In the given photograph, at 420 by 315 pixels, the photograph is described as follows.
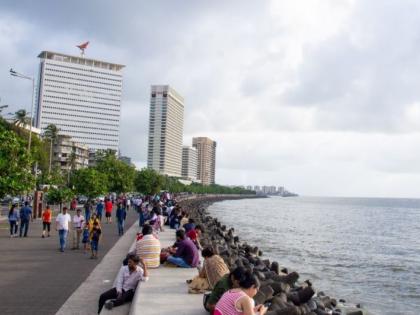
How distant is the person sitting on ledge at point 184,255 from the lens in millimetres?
11914

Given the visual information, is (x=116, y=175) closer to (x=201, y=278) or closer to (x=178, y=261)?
(x=178, y=261)

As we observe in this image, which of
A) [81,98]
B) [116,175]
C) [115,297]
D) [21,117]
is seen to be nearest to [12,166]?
[115,297]

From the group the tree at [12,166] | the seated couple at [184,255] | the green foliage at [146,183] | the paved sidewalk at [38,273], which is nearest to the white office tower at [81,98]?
the green foliage at [146,183]

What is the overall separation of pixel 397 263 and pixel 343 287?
1049cm

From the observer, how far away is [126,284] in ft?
29.3

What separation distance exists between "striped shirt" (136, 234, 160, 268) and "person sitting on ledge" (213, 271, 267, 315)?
561 centimetres

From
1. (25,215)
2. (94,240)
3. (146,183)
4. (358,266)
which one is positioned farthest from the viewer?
(146,183)

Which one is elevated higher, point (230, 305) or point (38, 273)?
point (230, 305)

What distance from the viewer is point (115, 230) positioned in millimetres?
24703

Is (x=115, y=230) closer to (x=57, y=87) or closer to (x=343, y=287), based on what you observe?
(x=343, y=287)

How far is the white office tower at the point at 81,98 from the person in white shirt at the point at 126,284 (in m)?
155

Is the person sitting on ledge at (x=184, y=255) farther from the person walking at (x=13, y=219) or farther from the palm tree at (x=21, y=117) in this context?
the palm tree at (x=21, y=117)

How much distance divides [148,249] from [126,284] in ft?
7.38

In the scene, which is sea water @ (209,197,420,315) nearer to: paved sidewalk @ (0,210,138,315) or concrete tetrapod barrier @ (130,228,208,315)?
concrete tetrapod barrier @ (130,228,208,315)
